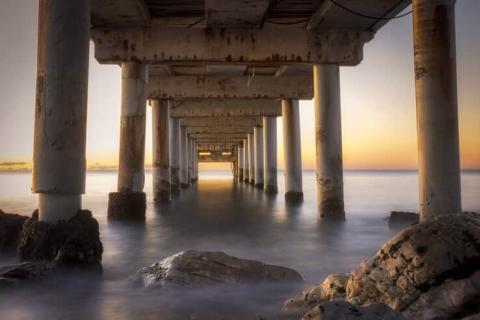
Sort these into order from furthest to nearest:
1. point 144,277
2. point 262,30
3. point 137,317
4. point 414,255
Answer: point 262,30 < point 144,277 < point 137,317 < point 414,255

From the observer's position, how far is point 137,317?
3.74m

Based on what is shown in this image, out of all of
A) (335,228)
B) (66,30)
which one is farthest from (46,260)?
(335,228)

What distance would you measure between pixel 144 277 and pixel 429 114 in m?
4.90

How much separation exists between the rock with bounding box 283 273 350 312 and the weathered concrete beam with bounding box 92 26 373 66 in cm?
812

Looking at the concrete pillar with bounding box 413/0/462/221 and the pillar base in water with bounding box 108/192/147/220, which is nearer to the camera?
the concrete pillar with bounding box 413/0/462/221

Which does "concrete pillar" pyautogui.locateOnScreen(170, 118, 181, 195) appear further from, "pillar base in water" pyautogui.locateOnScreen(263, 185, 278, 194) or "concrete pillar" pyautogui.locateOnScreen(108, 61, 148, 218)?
"concrete pillar" pyautogui.locateOnScreen(108, 61, 148, 218)

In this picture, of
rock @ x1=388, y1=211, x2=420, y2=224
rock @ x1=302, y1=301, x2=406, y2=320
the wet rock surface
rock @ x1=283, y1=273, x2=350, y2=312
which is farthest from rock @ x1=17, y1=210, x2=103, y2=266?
rock @ x1=388, y1=211, x2=420, y2=224

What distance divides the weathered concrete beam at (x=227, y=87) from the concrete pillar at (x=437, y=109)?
34.4ft

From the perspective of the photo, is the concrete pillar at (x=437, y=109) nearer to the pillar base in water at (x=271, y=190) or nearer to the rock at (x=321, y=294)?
the rock at (x=321, y=294)

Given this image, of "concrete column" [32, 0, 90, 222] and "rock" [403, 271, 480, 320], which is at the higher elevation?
"concrete column" [32, 0, 90, 222]

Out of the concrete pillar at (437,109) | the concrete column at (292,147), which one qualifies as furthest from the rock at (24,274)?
the concrete column at (292,147)

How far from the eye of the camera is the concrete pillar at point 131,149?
11242 mm

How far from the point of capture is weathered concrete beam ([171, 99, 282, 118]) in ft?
71.2

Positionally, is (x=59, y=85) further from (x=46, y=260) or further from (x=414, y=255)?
(x=414, y=255)
